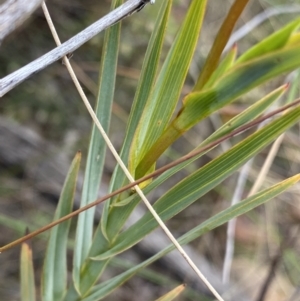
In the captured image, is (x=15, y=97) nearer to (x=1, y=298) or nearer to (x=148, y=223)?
(x=1, y=298)

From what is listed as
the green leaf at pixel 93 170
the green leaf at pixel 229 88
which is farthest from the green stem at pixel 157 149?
the green leaf at pixel 93 170

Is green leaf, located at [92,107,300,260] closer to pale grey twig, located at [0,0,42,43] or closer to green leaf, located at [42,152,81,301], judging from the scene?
green leaf, located at [42,152,81,301]

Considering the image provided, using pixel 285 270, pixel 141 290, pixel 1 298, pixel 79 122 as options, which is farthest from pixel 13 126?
pixel 285 270

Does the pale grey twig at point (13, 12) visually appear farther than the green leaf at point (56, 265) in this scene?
No

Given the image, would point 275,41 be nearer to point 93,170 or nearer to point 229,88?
point 229,88

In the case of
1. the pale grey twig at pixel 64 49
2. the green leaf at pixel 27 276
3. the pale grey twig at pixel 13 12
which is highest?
the pale grey twig at pixel 13 12

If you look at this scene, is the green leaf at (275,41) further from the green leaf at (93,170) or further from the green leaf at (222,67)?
the green leaf at (93,170)

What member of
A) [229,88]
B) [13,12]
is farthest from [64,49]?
[229,88]
